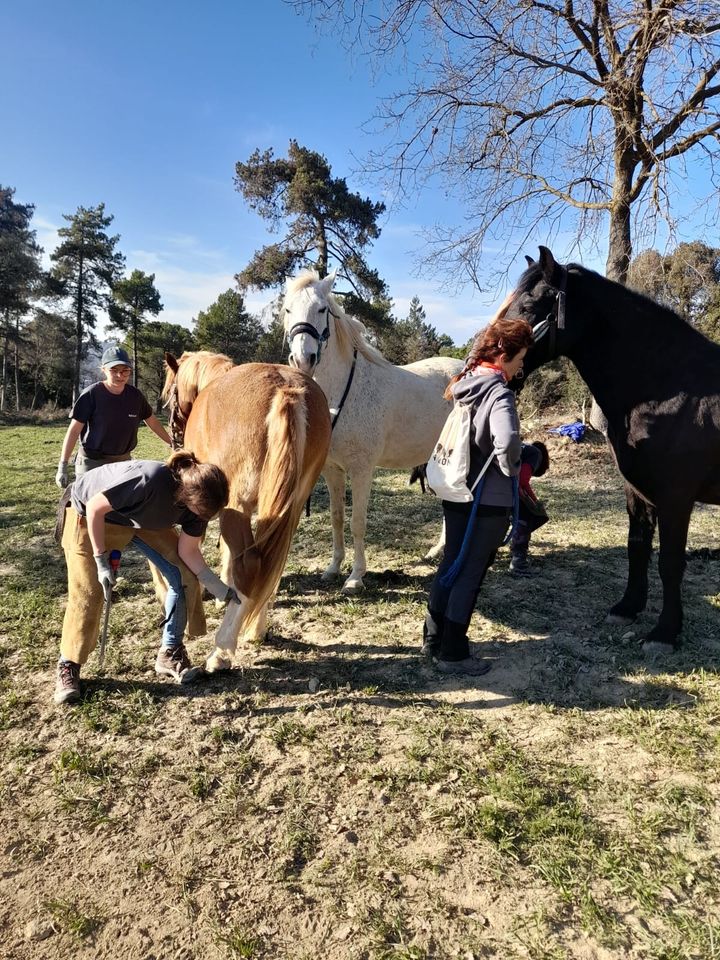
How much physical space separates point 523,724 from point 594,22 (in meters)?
9.74

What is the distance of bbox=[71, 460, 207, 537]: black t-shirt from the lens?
100 inches

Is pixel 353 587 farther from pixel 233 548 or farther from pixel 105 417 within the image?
pixel 105 417

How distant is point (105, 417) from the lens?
3949 mm

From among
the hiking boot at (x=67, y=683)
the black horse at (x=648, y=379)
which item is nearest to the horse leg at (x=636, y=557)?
the black horse at (x=648, y=379)

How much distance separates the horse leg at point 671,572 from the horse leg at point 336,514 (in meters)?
2.53

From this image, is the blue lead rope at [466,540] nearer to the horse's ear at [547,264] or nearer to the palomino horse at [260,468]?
the palomino horse at [260,468]

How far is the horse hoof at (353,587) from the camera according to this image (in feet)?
13.8

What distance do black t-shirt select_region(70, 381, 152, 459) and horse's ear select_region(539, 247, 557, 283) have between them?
326 cm

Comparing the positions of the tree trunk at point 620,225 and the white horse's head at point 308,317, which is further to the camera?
the tree trunk at point 620,225

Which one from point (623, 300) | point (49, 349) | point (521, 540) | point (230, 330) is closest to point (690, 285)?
point (521, 540)

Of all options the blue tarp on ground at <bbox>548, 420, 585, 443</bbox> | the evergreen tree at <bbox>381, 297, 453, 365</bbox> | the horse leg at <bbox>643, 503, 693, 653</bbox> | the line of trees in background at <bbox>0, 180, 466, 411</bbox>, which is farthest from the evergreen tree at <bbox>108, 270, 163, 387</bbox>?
the horse leg at <bbox>643, 503, 693, 653</bbox>

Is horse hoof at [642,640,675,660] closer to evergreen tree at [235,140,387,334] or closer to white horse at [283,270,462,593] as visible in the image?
white horse at [283,270,462,593]

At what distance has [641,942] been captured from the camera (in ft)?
5.07

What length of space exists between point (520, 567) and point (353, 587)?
162cm
